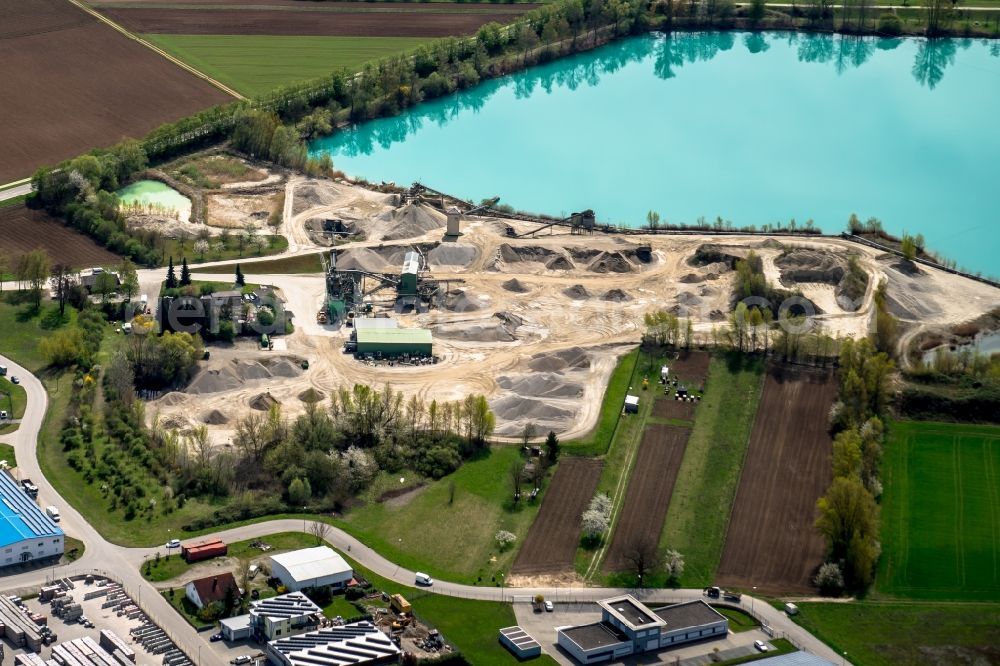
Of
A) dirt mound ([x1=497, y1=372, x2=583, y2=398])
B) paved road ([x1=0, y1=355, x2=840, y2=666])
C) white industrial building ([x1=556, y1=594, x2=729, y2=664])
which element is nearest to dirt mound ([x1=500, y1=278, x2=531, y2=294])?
dirt mound ([x1=497, y1=372, x2=583, y2=398])

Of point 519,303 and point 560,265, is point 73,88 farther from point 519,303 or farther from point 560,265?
point 519,303

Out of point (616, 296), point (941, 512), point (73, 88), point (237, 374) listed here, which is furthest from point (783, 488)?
point (73, 88)

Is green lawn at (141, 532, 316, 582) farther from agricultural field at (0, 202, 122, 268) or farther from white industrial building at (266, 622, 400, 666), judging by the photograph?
agricultural field at (0, 202, 122, 268)

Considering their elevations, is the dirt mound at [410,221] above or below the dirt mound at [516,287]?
above

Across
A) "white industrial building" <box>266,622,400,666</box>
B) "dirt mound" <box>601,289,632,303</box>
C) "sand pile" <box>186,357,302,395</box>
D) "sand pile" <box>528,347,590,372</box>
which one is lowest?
"white industrial building" <box>266,622,400,666</box>

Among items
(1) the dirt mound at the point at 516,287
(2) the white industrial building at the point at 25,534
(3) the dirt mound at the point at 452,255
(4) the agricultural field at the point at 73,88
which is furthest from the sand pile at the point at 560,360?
(4) the agricultural field at the point at 73,88

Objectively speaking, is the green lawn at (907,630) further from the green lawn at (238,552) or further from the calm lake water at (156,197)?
the calm lake water at (156,197)
